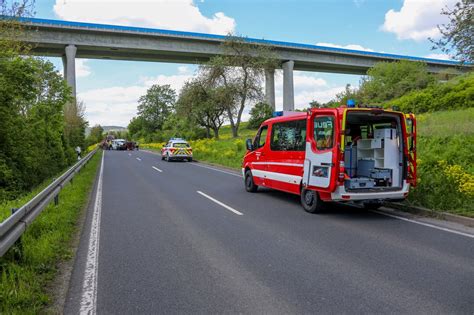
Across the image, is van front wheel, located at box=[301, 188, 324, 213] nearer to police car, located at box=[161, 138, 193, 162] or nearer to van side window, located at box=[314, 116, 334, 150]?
van side window, located at box=[314, 116, 334, 150]

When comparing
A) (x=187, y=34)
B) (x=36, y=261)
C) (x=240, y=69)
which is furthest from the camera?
(x=187, y=34)

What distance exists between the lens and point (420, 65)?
5297 centimetres

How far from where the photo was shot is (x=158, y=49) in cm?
4509

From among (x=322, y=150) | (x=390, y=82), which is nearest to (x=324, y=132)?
(x=322, y=150)

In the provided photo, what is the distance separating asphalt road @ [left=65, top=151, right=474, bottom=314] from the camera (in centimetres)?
397

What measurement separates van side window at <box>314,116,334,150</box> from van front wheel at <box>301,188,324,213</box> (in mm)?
1085

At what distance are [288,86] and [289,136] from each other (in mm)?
46310

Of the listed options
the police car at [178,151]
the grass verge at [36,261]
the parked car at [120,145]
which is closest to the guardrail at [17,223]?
the grass verge at [36,261]

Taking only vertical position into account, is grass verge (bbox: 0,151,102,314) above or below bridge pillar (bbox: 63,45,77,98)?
below

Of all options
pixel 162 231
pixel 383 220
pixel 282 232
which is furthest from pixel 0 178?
pixel 383 220

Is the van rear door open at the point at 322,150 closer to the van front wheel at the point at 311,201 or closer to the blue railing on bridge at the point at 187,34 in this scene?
the van front wheel at the point at 311,201

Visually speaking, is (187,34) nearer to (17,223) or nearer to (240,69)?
(240,69)

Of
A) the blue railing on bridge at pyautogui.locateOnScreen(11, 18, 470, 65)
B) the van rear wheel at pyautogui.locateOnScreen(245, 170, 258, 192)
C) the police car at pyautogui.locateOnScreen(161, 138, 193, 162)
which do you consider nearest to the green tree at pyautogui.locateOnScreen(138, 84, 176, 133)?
the blue railing on bridge at pyautogui.locateOnScreen(11, 18, 470, 65)

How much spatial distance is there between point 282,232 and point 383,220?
95.1 inches
